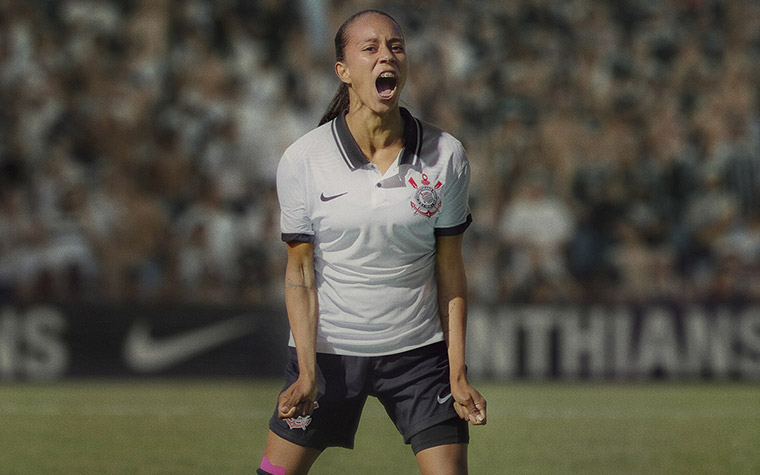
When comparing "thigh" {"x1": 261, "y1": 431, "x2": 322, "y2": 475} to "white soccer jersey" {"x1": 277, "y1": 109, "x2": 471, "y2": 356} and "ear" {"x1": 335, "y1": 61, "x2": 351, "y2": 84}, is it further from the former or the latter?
"ear" {"x1": 335, "y1": 61, "x2": 351, "y2": 84}

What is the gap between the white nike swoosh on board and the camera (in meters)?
12.8

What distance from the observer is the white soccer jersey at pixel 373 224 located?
170 inches

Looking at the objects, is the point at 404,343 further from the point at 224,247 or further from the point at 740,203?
the point at 740,203

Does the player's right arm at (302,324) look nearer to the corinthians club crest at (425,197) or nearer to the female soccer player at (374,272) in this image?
the female soccer player at (374,272)

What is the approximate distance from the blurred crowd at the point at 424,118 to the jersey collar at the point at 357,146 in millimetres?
7839

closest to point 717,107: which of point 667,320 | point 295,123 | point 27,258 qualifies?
point 667,320

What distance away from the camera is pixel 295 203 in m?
4.38

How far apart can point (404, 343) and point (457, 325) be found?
21cm

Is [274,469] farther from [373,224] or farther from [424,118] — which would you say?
[424,118]

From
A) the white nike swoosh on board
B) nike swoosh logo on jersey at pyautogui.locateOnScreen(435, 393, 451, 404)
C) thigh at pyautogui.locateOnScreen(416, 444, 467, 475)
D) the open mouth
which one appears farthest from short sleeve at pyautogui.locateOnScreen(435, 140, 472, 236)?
the white nike swoosh on board

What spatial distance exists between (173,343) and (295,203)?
346 inches

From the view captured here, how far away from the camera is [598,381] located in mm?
12789

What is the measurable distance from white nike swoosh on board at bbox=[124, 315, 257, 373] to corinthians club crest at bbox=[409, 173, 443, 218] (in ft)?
28.1

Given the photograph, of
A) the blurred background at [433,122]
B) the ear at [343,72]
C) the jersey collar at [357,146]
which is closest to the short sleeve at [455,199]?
the jersey collar at [357,146]
